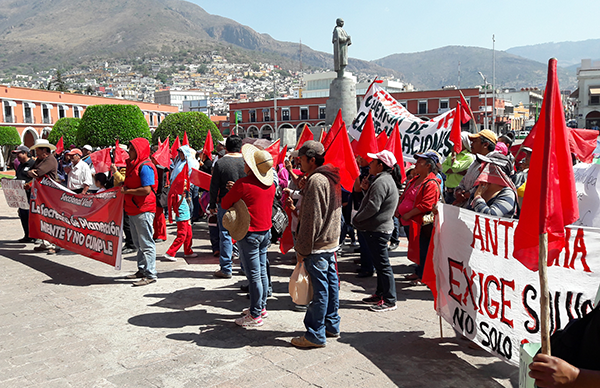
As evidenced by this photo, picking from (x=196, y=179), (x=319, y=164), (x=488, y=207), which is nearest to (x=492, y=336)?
(x=488, y=207)

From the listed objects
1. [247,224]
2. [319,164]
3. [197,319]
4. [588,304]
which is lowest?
[197,319]

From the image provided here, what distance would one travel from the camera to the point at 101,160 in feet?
39.6

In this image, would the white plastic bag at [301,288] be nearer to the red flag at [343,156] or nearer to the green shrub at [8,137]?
the red flag at [343,156]

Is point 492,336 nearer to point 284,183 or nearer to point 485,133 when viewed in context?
point 485,133

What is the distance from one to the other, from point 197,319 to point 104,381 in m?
1.42

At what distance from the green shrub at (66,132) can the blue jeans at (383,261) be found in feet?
132

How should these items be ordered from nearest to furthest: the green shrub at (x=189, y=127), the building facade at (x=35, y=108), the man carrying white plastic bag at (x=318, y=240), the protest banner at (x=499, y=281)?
the protest banner at (x=499, y=281)
the man carrying white plastic bag at (x=318, y=240)
the green shrub at (x=189, y=127)
the building facade at (x=35, y=108)

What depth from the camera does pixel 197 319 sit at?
5121mm

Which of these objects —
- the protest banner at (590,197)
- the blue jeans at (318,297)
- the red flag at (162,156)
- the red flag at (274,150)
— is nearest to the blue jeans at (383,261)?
the blue jeans at (318,297)

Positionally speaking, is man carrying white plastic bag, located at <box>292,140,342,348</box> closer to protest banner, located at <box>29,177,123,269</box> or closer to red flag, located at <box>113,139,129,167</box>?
protest banner, located at <box>29,177,123,269</box>

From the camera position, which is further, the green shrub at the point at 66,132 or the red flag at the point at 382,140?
the green shrub at the point at 66,132

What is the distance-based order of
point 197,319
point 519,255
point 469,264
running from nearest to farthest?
point 519,255 → point 469,264 → point 197,319

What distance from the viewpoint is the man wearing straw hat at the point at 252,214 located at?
464 cm

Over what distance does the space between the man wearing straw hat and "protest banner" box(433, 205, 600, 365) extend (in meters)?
1.60
